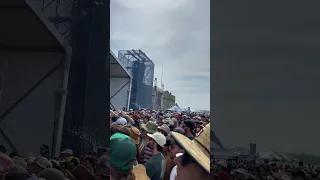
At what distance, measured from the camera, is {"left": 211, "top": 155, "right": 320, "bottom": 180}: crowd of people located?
115 centimetres

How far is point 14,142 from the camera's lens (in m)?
1.34

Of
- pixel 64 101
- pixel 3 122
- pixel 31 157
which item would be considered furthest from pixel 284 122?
pixel 3 122

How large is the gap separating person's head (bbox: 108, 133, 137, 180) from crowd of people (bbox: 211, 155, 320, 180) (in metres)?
0.40

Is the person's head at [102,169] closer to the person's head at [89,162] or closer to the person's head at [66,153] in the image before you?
the person's head at [89,162]

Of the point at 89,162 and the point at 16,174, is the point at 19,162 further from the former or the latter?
the point at 89,162

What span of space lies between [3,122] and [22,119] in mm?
75

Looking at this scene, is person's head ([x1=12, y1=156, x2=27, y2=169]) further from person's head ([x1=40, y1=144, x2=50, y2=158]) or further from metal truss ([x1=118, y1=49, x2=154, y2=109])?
metal truss ([x1=118, y1=49, x2=154, y2=109])

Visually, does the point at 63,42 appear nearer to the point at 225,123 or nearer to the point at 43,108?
the point at 43,108

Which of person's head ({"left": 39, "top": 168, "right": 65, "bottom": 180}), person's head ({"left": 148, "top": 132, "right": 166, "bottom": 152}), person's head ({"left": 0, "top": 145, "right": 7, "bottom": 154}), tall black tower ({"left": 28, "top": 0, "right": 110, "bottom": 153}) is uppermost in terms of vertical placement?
tall black tower ({"left": 28, "top": 0, "right": 110, "bottom": 153})

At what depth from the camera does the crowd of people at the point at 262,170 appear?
1.15 metres

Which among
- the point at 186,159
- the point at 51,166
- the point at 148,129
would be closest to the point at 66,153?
the point at 51,166

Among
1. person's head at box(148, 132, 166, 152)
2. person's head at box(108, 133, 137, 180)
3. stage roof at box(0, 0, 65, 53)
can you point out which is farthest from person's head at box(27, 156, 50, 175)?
person's head at box(148, 132, 166, 152)

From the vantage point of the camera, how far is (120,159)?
1365 mm

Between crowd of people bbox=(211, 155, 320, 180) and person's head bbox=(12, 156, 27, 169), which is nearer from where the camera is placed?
crowd of people bbox=(211, 155, 320, 180)
